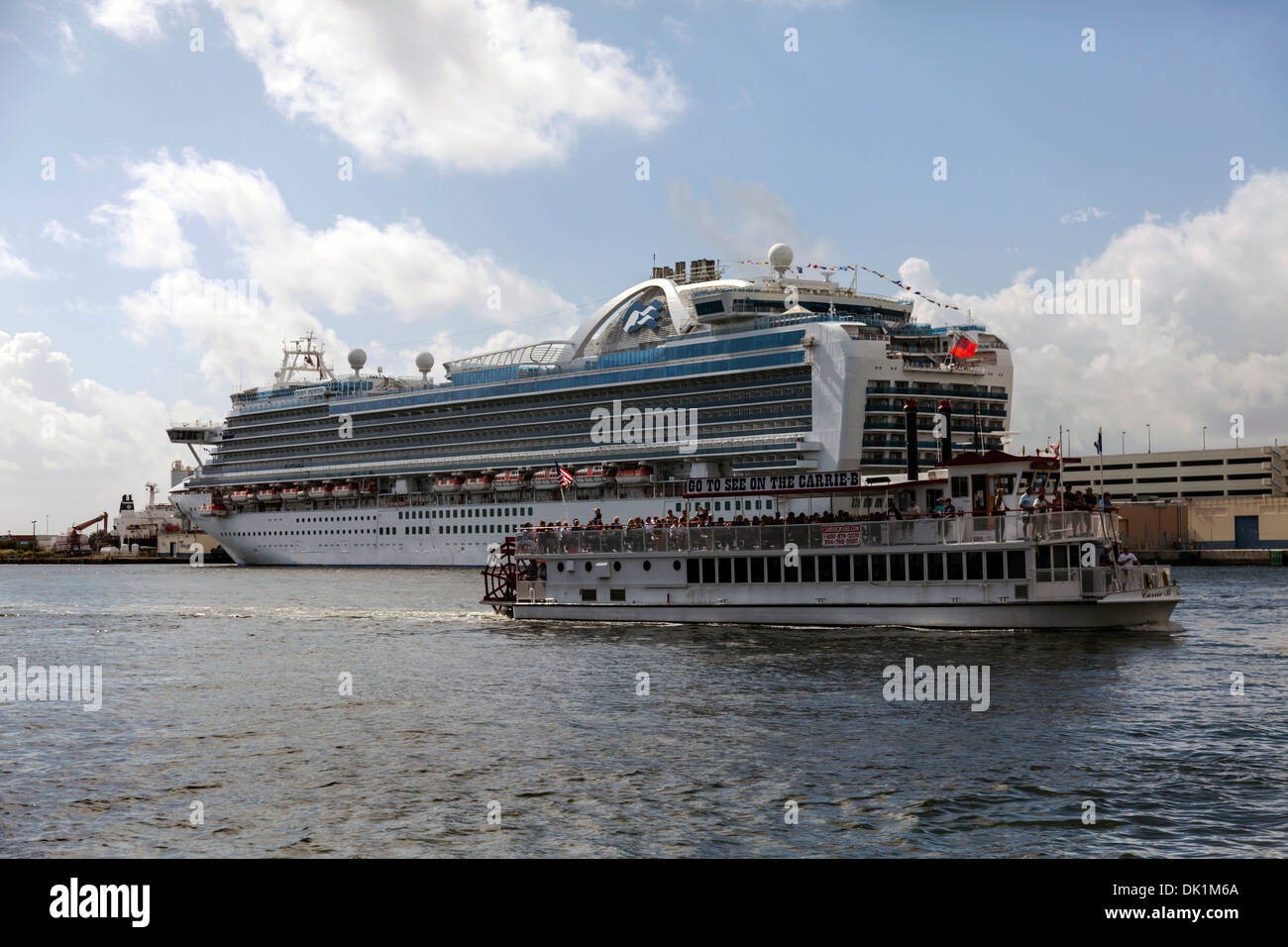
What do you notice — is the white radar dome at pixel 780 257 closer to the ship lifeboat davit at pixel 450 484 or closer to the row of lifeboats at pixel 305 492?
the ship lifeboat davit at pixel 450 484

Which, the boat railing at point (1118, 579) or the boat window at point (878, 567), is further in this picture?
the boat window at point (878, 567)

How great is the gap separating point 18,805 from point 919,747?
1555cm

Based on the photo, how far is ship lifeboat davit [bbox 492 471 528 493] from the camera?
100875 millimetres

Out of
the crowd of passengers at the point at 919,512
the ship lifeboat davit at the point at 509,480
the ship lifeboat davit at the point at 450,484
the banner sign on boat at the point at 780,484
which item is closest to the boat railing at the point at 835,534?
the crowd of passengers at the point at 919,512

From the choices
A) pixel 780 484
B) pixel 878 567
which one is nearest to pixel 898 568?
pixel 878 567

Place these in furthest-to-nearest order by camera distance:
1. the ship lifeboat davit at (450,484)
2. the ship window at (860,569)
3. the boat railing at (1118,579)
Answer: the ship lifeboat davit at (450,484) < the ship window at (860,569) < the boat railing at (1118,579)

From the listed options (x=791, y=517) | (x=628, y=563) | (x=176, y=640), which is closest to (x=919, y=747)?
(x=791, y=517)

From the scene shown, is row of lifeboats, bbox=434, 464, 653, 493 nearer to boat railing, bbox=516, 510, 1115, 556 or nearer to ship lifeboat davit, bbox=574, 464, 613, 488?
ship lifeboat davit, bbox=574, 464, 613, 488

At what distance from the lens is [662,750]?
2209 cm

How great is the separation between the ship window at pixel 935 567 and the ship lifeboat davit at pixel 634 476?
2067 inches

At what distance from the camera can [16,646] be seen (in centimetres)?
4378

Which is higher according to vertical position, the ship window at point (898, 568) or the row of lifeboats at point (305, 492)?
the row of lifeboats at point (305, 492)

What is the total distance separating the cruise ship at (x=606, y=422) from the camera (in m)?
81.8
